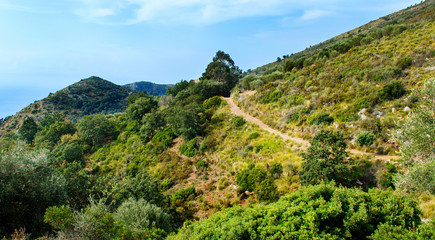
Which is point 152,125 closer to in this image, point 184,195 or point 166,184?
point 166,184

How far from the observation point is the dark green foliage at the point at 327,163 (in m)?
11.4

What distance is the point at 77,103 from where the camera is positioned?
99.8m

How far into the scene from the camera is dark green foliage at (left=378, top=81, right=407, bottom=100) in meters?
16.8

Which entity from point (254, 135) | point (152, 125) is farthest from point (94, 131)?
point (254, 135)

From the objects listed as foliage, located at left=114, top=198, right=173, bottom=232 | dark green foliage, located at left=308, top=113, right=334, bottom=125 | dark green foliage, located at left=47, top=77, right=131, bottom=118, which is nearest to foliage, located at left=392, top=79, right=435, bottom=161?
dark green foliage, located at left=308, top=113, right=334, bottom=125

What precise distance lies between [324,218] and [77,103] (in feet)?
390

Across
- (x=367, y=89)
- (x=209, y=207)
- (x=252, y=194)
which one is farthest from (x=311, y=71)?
(x=209, y=207)

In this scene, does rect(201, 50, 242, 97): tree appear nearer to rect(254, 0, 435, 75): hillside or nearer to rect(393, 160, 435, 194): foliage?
rect(254, 0, 435, 75): hillside

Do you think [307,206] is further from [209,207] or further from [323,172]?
[209,207]

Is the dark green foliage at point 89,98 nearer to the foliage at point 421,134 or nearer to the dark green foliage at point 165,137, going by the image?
the dark green foliage at point 165,137

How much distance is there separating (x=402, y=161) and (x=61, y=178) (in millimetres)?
18877

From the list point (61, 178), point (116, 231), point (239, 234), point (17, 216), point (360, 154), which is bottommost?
point (360, 154)

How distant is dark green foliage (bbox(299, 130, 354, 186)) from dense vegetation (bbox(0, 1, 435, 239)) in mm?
68

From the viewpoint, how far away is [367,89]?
63.6 feet
